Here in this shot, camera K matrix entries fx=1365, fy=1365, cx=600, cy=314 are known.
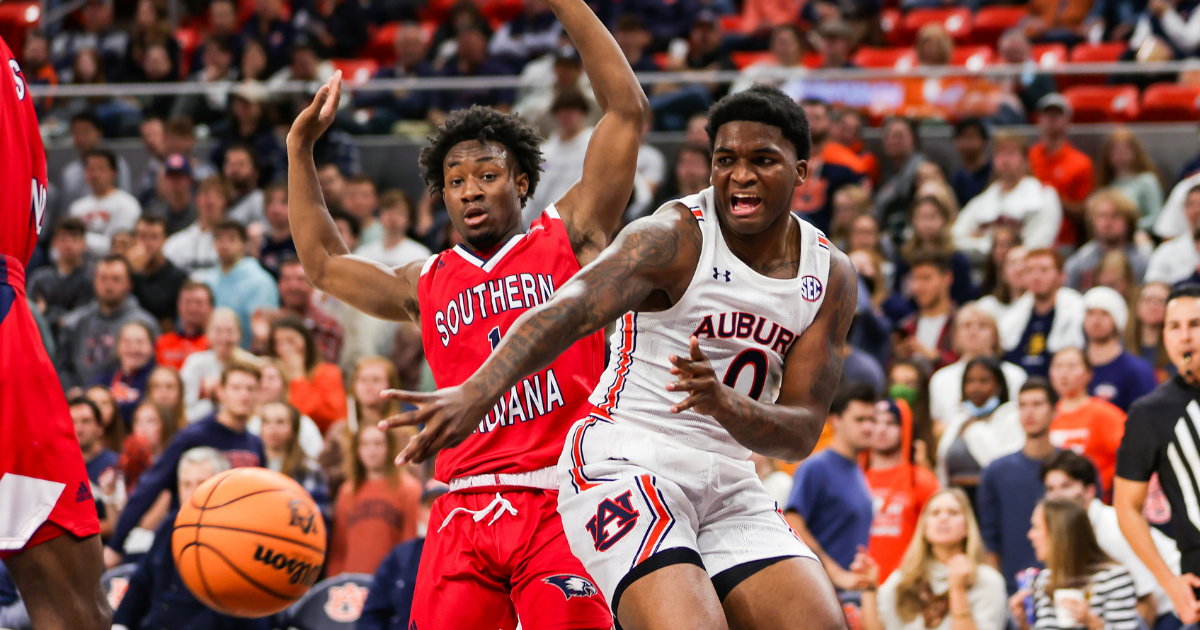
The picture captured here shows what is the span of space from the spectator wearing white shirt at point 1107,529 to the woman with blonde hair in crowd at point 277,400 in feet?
14.9

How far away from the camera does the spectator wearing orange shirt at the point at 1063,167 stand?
10859mm

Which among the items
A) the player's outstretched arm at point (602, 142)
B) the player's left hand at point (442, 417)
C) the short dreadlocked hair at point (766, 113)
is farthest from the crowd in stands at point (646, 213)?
the player's left hand at point (442, 417)

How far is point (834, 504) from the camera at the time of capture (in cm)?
764

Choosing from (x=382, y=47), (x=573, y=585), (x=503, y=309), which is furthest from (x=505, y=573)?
(x=382, y=47)

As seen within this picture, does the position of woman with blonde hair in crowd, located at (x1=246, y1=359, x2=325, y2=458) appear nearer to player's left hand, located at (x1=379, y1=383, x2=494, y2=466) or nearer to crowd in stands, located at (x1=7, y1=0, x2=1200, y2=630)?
crowd in stands, located at (x1=7, y1=0, x2=1200, y2=630)

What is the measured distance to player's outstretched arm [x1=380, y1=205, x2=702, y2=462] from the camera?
10.7 feet

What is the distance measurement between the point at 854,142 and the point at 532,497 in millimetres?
7788

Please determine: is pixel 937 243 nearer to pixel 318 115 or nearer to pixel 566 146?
pixel 566 146

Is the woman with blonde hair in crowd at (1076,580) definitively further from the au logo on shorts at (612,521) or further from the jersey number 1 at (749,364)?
the au logo on shorts at (612,521)

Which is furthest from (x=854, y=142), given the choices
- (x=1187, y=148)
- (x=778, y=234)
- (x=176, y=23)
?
(x=176, y=23)

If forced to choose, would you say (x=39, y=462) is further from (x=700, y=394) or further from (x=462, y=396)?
(x=700, y=394)

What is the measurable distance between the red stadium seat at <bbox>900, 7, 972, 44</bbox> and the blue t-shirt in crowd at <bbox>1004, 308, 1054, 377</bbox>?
5586 millimetres

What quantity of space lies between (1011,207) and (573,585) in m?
7.31

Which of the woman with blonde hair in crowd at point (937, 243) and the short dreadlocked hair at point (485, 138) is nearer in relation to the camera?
the short dreadlocked hair at point (485, 138)
